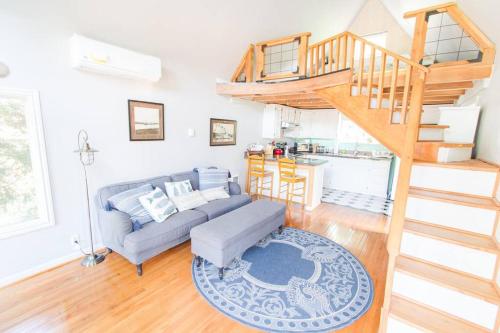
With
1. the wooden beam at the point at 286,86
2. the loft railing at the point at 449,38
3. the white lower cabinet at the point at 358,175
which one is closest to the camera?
the loft railing at the point at 449,38

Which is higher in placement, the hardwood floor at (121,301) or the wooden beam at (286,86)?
the wooden beam at (286,86)

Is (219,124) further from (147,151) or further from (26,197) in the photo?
(26,197)

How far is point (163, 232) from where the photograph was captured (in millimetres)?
2416

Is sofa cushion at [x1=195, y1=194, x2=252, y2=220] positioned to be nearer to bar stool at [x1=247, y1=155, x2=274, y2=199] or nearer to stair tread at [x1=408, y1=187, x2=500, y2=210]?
bar stool at [x1=247, y1=155, x2=274, y2=199]

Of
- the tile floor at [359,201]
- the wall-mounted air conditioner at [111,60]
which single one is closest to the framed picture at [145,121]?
the wall-mounted air conditioner at [111,60]

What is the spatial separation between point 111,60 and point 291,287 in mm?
3028

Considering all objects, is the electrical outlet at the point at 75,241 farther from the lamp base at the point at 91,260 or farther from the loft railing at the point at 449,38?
the loft railing at the point at 449,38

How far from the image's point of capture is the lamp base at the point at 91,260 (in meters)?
2.44

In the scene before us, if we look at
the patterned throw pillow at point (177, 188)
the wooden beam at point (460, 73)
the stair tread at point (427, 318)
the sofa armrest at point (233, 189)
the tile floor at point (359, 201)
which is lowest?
the tile floor at point (359, 201)

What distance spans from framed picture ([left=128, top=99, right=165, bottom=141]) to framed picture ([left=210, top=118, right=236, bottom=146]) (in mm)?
1057

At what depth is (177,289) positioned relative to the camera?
6.93ft

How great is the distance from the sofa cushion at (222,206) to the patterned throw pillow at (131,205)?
70 centimetres

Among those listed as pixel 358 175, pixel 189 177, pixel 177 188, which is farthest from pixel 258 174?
pixel 358 175

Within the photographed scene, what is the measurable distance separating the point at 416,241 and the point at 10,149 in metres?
3.60
